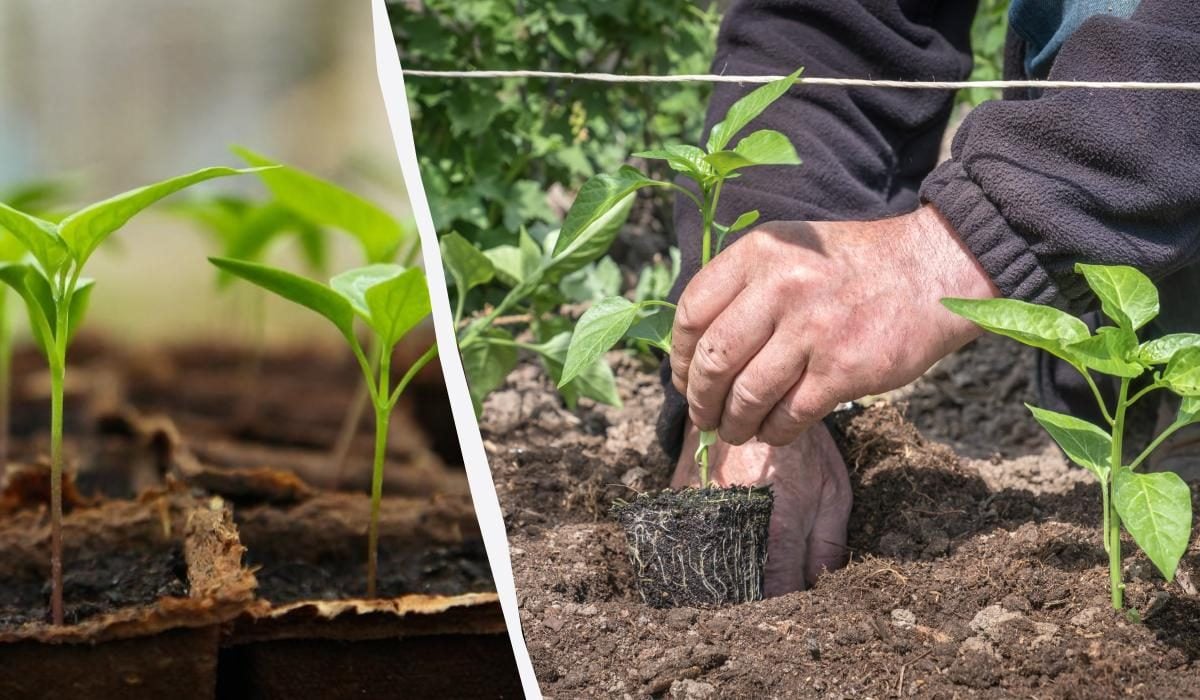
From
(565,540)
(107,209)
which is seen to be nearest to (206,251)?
(565,540)

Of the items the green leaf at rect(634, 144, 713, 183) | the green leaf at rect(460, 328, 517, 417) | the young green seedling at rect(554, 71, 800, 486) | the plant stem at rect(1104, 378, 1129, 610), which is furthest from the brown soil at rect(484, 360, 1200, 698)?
the green leaf at rect(634, 144, 713, 183)

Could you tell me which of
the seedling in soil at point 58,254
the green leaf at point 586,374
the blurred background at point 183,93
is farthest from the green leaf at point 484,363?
the seedling in soil at point 58,254

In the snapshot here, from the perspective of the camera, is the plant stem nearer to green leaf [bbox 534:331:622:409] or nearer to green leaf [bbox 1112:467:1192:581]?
green leaf [bbox 1112:467:1192:581]

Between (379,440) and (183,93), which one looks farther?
(183,93)

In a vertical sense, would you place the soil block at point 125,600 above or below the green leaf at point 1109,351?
below

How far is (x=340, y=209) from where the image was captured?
1.02 m

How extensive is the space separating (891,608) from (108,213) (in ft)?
2.22

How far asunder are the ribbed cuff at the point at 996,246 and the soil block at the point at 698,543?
0.28 metres

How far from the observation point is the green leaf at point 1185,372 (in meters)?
0.80

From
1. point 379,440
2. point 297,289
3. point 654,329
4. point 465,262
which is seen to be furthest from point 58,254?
point 465,262

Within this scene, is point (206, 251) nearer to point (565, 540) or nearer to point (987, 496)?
point (565, 540)

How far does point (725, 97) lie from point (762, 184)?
0.13 m

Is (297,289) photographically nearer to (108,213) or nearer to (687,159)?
(108,213)

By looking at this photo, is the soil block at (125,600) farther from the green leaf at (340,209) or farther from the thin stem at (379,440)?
the green leaf at (340,209)
